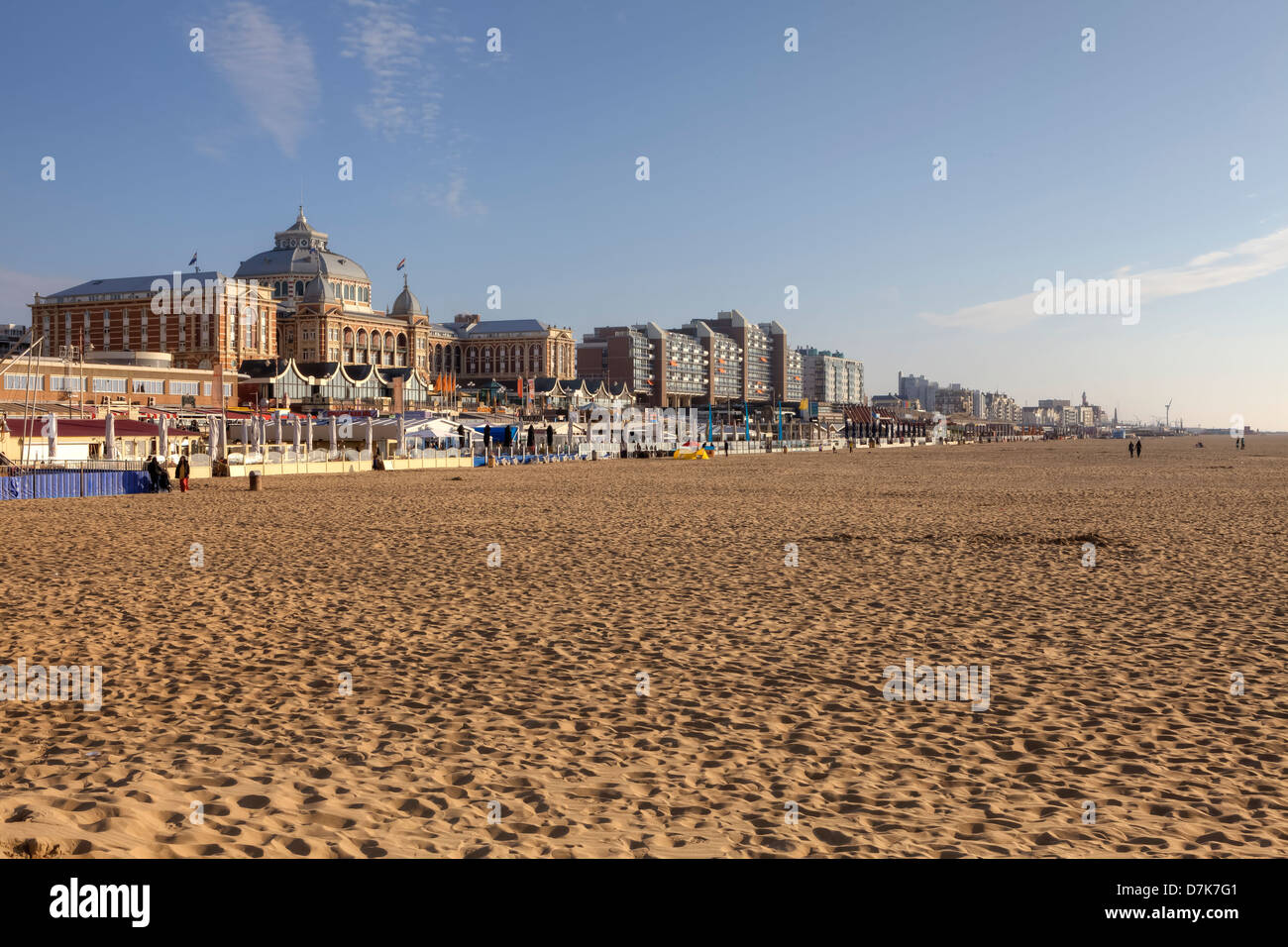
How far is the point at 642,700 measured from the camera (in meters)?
7.74

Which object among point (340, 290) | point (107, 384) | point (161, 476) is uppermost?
point (340, 290)

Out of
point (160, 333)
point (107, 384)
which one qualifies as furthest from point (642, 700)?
point (160, 333)

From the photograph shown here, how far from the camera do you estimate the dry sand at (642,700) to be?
524cm

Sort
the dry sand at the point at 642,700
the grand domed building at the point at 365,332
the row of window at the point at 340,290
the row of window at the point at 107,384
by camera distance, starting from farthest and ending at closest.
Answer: the row of window at the point at 340,290, the grand domed building at the point at 365,332, the row of window at the point at 107,384, the dry sand at the point at 642,700

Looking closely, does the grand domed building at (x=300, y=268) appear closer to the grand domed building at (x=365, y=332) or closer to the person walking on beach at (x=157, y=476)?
the grand domed building at (x=365, y=332)

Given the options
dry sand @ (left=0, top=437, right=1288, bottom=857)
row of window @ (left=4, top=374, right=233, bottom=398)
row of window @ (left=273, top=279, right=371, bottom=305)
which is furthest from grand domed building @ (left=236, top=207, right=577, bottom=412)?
dry sand @ (left=0, top=437, right=1288, bottom=857)

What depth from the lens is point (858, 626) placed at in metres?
10.7

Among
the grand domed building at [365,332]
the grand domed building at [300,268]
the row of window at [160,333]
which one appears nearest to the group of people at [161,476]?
the grand domed building at [365,332]

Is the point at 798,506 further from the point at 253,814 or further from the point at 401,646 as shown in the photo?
the point at 253,814

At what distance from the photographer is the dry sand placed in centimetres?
524

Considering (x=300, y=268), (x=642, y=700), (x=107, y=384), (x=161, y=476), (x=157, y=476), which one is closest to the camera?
(x=642, y=700)

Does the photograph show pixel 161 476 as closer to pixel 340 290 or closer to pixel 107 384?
pixel 107 384

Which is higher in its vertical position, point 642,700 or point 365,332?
point 365,332

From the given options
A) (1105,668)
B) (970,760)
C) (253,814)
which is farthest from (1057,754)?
(253,814)
